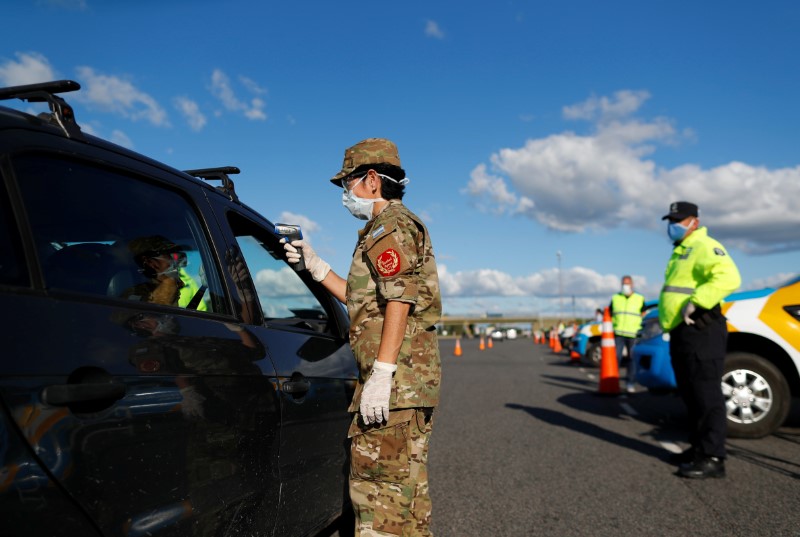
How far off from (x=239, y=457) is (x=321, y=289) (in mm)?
1505

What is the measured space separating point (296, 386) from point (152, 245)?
2.48ft

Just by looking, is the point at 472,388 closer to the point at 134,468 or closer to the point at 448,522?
the point at 448,522

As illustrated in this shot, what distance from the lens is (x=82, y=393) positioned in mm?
1505

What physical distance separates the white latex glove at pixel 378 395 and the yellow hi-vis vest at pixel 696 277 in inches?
139

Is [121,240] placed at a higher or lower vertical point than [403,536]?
higher

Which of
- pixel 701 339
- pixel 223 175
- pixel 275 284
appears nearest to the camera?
pixel 223 175

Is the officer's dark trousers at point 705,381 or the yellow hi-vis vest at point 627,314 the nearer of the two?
the officer's dark trousers at point 705,381

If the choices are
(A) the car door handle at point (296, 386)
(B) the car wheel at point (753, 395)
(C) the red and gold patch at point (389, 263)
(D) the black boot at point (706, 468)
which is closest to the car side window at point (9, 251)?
(A) the car door handle at point (296, 386)

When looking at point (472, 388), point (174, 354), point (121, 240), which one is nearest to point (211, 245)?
point (121, 240)

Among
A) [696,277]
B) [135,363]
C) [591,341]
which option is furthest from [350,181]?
[591,341]

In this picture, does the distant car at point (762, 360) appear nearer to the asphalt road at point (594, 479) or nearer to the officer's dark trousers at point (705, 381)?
the asphalt road at point (594, 479)

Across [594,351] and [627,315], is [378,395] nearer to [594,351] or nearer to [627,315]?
[627,315]

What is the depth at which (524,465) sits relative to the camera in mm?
5539

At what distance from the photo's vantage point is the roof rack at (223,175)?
116 inches
